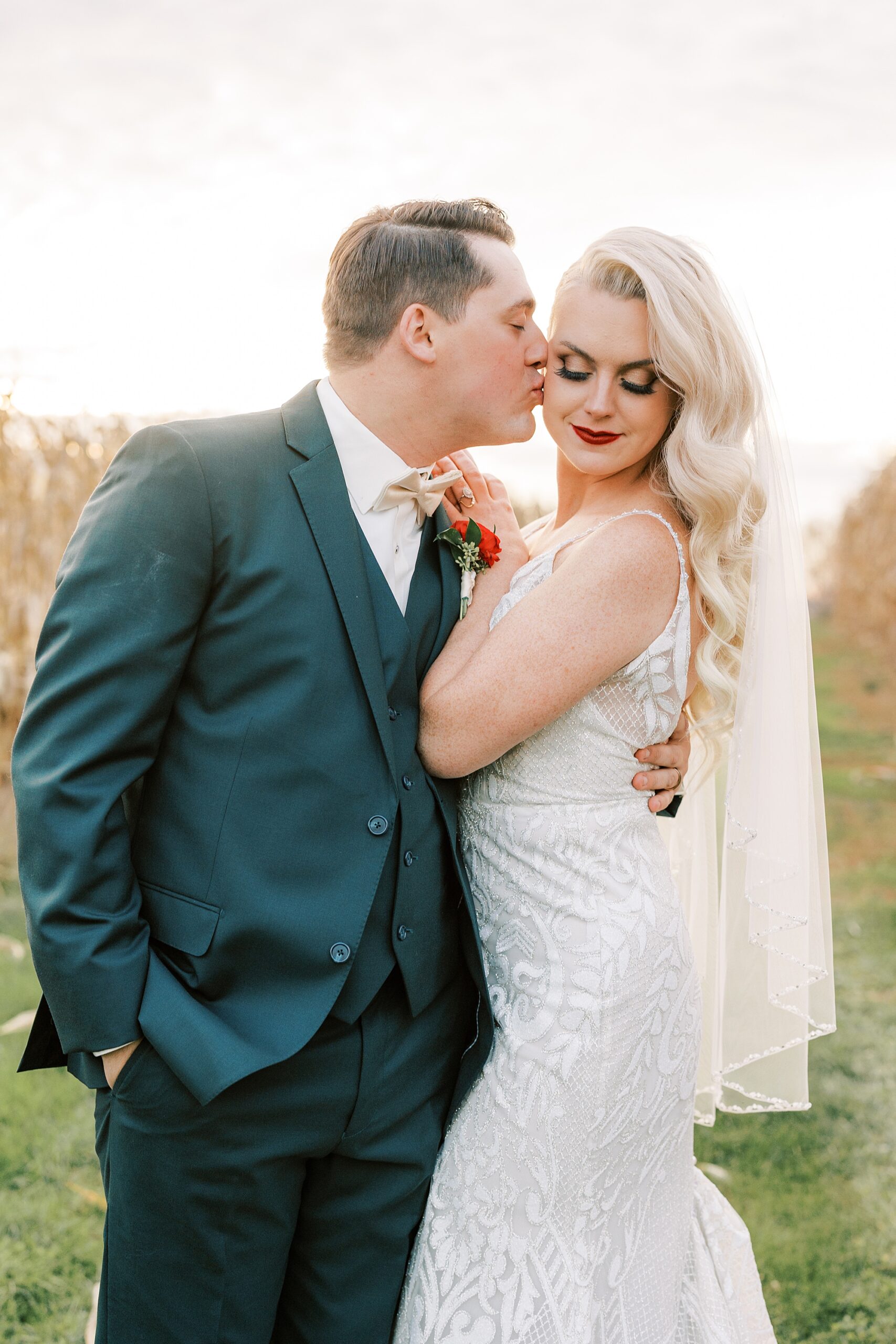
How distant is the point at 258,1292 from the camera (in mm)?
2326

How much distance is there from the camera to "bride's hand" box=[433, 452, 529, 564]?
283 centimetres

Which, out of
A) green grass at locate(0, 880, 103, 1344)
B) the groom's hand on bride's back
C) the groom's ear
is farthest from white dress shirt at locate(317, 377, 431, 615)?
green grass at locate(0, 880, 103, 1344)

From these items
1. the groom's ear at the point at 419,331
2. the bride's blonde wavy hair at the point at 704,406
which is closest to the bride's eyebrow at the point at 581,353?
the bride's blonde wavy hair at the point at 704,406

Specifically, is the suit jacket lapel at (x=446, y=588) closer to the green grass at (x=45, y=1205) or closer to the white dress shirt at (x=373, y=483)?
the white dress shirt at (x=373, y=483)

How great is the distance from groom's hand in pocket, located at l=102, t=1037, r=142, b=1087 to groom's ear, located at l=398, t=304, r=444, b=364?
64.9 inches

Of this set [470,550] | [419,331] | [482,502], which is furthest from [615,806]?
[419,331]

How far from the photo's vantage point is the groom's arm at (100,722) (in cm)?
204

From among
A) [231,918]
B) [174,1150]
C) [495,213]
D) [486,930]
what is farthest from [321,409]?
[174,1150]

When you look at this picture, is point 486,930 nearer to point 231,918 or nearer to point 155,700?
point 231,918

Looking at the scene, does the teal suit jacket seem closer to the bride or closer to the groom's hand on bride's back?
the bride

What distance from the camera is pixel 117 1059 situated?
212 cm

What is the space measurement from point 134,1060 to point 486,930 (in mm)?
921

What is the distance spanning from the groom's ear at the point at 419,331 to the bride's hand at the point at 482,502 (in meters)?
0.36

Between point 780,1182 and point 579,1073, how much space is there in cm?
268
